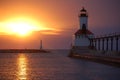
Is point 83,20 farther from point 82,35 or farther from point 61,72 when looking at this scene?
point 61,72

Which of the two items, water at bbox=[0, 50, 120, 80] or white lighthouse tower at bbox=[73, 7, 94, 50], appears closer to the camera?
water at bbox=[0, 50, 120, 80]

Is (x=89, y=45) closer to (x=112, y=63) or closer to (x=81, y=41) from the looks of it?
(x=81, y=41)


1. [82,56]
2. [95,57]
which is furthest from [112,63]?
[82,56]

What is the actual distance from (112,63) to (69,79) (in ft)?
61.7

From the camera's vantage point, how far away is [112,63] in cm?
6191

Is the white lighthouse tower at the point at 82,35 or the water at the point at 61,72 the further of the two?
the white lighthouse tower at the point at 82,35

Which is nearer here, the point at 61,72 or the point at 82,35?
the point at 61,72

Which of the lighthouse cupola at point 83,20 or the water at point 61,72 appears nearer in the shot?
the water at point 61,72

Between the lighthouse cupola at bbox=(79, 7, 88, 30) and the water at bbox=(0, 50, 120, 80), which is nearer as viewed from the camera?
the water at bbox=(0, 50, 120, 80)

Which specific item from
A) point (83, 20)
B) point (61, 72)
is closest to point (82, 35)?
point (83, 20)

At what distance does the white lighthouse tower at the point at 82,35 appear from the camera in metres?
94.2

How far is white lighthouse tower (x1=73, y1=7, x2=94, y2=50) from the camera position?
309ft

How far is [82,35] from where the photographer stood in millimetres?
94062

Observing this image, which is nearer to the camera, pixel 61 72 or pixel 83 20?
pixel 61 72
